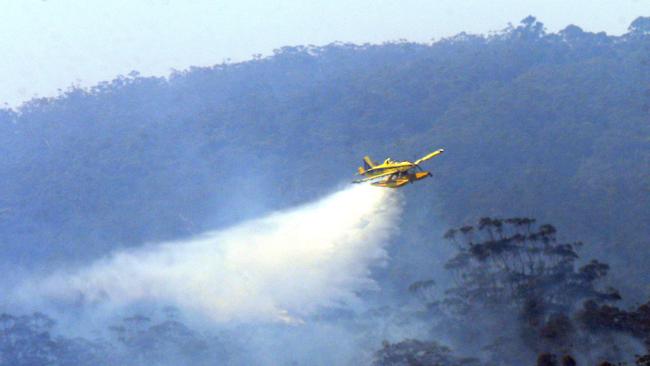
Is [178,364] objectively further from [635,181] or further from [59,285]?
[635,181]

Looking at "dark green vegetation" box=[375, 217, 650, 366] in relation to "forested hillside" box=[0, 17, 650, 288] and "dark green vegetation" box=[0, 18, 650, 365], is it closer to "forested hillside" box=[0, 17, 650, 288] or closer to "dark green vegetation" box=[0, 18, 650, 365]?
"dark green vegetation" box=[0, 18, 650, 365]

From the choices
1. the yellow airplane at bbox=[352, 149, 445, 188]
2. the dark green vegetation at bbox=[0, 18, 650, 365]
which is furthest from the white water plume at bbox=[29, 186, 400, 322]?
the yellow airplane at bbox=[352, 149, 445, 188]

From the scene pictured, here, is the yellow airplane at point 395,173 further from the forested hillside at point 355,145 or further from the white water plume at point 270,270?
the forested hillside at point 355,145

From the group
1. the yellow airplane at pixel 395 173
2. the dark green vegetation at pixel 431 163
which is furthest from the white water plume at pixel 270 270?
the yellow airplane at pixel 395 173

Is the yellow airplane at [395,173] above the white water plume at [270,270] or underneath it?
underneath

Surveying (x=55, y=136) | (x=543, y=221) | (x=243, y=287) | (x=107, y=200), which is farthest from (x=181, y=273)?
(x=55, y=136)

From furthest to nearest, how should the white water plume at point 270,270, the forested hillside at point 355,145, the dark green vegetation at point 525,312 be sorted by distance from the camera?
the forested hillside at point 355,145 → the white water plume at point 270,270 → the dark green vegetation at point 525,312

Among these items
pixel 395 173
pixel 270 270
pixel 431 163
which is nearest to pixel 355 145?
pixel 431 163
